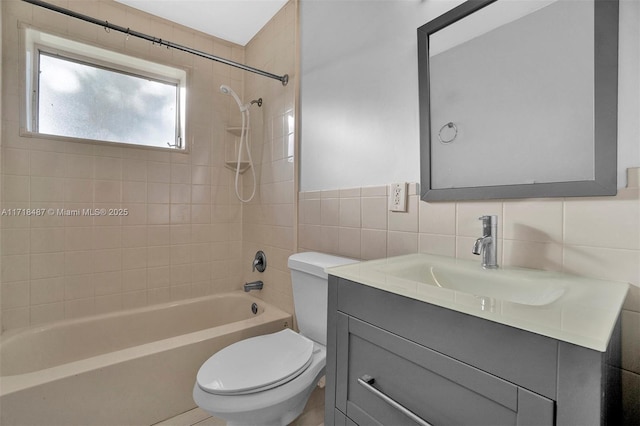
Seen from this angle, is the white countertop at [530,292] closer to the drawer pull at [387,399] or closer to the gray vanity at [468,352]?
the gray vanity at [468,352]

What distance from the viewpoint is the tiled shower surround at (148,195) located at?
63.9 inches

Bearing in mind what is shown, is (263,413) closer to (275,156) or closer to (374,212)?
(374,212)

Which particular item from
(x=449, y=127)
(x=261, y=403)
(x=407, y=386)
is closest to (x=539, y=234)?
(x=449, y=127)

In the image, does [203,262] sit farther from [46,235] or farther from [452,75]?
[452,75]

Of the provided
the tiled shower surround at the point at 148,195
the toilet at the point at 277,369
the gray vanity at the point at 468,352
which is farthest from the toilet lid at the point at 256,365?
the tiled shower surround at the point at 148,195

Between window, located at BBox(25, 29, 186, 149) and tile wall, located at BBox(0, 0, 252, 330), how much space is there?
70 mm

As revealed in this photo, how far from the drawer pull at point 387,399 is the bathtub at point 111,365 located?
1.07 m

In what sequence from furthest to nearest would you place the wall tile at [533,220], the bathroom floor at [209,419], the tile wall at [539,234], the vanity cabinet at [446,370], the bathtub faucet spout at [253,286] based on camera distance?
the bathtub faucet spout at [253,286] < the bathroom floor at [209,419] < the wall tile at [533,220] < the tile wall at [539,234] < the vanity cabinet at [446,370]

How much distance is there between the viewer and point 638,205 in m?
0.68

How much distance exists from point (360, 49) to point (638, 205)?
1.18 meters

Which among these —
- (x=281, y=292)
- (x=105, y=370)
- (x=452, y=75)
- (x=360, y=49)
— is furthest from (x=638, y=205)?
(x=105, y=370)

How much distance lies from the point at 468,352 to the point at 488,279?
357 mm

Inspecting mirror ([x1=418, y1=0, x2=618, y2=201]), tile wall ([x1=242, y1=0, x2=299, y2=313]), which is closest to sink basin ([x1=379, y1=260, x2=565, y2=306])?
mirror ([x1=418, y1=0, x2=618, y2=201])

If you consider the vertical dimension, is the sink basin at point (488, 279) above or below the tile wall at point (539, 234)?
below
